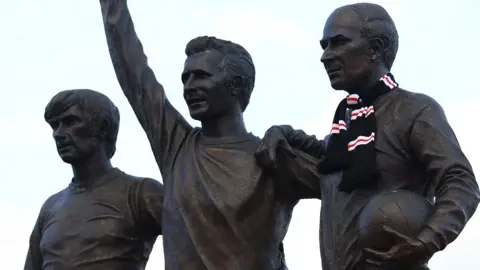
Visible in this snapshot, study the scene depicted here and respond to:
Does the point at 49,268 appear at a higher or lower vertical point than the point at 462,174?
lower

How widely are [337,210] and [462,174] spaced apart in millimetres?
907

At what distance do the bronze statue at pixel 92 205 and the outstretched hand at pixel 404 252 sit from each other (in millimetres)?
2811

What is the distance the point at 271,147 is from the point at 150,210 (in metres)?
1.32

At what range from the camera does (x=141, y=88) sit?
938 centimetres

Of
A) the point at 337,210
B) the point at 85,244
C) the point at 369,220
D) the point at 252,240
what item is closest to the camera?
the point at 369,220

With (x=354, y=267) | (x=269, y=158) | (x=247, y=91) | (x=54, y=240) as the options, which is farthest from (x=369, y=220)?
(x=54, y=240)

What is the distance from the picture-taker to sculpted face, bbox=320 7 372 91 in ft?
26.0

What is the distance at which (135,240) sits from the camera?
9.37 meters

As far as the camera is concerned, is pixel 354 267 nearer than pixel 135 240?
Yes

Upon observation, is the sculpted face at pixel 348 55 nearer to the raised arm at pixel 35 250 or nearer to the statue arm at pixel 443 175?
the statue arm at pixel 443 175

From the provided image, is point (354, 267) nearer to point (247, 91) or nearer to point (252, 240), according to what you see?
point (252, 240)

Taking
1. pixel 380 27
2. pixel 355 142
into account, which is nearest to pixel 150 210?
pixel 355 142

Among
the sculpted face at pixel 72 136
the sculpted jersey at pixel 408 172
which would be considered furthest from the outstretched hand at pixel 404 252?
the sculpted face at pixel 72 136

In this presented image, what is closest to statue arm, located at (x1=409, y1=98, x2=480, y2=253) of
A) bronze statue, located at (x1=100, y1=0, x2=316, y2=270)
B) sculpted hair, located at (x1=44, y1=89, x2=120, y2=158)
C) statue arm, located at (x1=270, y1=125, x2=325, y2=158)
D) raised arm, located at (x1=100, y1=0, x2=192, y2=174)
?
statue arm, located at (x1=270, y1=125, x2=325, y2=158)
